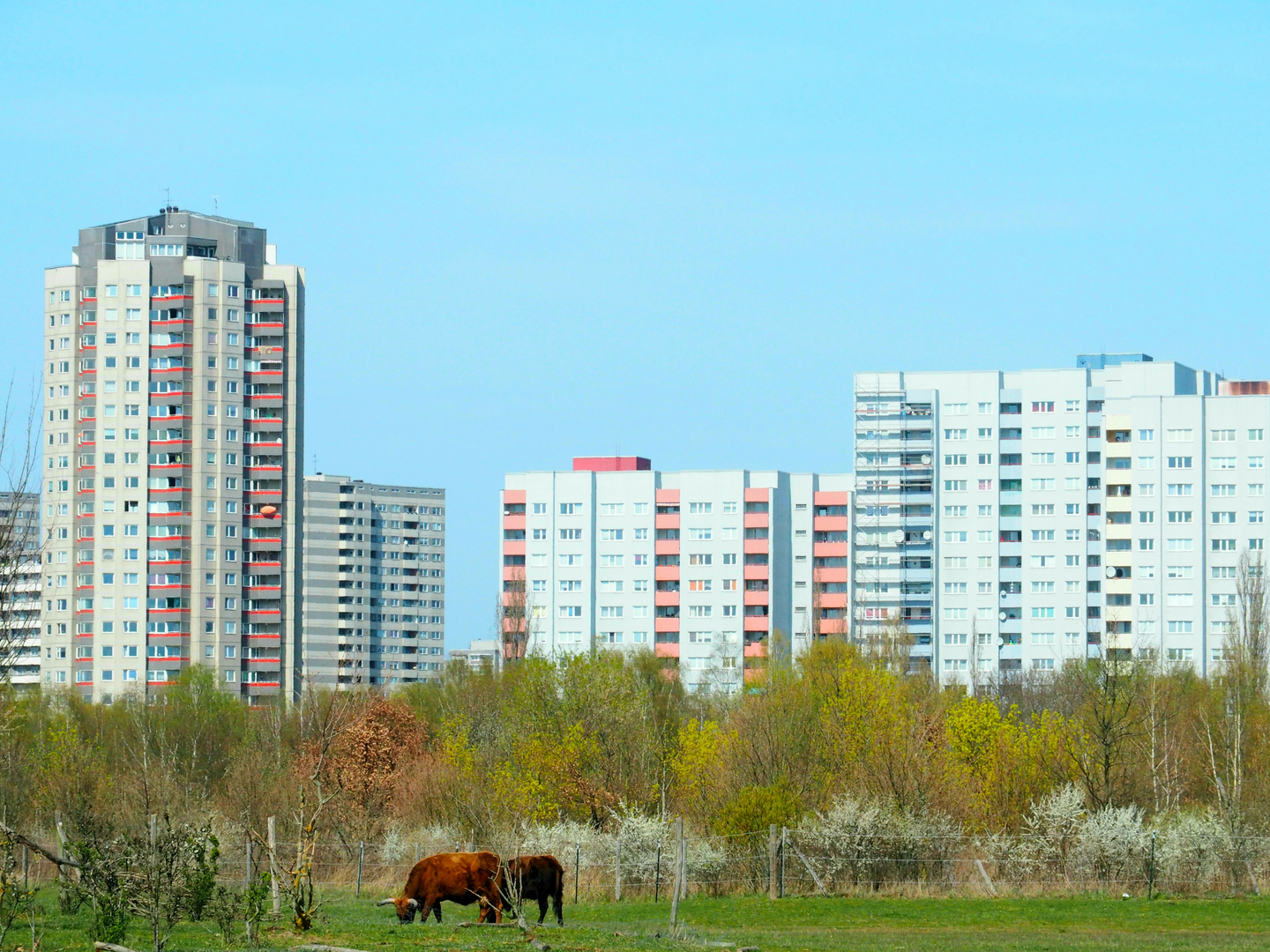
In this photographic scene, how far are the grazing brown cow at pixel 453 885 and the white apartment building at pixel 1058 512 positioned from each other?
100311mm

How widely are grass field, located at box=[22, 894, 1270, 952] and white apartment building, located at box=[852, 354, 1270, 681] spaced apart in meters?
92.8

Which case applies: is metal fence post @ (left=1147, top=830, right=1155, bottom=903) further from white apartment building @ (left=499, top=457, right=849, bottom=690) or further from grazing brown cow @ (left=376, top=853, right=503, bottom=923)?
white apartment building @ (left=499, top=457, right=849, bottom=690)

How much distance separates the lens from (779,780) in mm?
40625

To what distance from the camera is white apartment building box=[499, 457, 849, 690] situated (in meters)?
143

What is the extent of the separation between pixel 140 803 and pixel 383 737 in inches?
636

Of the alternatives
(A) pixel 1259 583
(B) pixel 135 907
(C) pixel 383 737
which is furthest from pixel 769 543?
(B) pixel 135 907

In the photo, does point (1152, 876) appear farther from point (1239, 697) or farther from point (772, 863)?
point (1239, 697)

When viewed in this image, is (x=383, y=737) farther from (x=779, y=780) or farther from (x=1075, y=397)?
(x=1075, y=397)

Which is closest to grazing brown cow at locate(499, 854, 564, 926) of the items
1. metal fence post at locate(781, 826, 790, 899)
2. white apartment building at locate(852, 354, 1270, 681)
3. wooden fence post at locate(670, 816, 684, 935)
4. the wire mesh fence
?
wooden fence post at locate(670, 816, 684, 935)

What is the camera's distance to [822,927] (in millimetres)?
29438

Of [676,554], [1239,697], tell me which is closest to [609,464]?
[676,554]

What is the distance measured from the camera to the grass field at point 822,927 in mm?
22438

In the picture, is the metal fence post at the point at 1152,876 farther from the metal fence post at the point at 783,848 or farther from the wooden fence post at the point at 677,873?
the wooden fence post at the point at 677,873

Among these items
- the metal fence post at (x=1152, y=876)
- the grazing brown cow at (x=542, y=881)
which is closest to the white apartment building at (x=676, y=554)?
the metal fence post at (x=1152, y=876)
